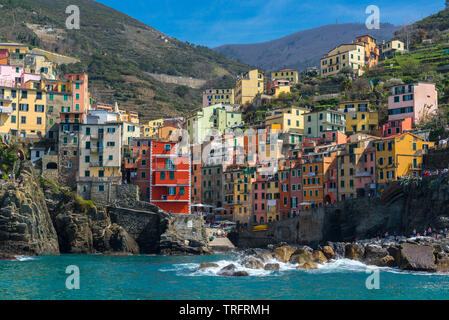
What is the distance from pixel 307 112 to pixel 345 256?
54.3 m

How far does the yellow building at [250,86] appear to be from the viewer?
138m

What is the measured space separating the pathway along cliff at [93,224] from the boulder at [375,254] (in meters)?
28.6

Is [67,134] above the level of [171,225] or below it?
above

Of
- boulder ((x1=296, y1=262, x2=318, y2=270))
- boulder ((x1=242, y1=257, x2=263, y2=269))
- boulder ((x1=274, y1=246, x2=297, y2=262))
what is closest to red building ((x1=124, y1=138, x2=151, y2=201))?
boulder ((x1=274, y1=246, x2=297, y2=262))

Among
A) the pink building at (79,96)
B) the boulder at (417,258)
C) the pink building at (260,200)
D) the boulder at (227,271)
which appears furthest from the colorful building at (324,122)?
the boulder at (227,271)

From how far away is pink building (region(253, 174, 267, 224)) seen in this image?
9381 cm

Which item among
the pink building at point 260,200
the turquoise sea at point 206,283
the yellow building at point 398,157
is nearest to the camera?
the turquoise sea at point 206,283

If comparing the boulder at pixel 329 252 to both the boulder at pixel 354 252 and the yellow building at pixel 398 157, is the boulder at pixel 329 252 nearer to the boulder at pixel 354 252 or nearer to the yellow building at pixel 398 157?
the boulder at pixel 354 252

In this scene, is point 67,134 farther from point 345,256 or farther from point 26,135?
point 345,256

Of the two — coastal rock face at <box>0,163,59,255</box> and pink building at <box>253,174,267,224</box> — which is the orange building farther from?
coastal rock face at <box>0,163,59,255</box>

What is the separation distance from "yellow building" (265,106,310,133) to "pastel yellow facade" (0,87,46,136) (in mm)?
42324

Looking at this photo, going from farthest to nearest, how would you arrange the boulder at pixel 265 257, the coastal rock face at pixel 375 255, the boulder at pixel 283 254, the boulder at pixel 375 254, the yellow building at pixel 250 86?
the yellow building at pixel 250 86
the boulder at pixel 283 254
the boulder at pixel 265 257
the boulder at pixel 375 254
the coastal rock face at pixel 375 255

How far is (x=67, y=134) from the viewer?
288 ft
